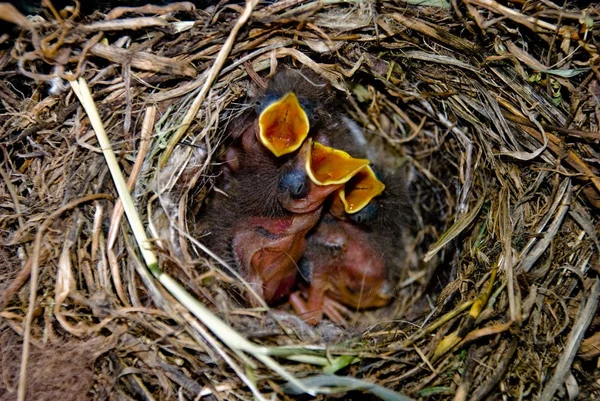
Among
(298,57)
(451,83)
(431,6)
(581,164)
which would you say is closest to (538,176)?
(581,164)

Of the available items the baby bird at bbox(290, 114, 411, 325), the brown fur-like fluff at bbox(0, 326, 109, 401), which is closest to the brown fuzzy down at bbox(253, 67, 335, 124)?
the baby bird at bbox(290, 114, 411, 325)

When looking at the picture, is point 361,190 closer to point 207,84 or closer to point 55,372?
point 207,84

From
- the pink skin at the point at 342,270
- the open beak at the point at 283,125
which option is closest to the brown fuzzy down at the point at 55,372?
the open beak at the point at 283,125

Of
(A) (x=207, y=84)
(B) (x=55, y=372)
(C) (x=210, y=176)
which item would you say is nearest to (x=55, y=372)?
(B) (x=55, y=372)

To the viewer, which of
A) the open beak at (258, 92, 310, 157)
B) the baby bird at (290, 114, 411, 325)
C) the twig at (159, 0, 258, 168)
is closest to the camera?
the twig at (159, 0, 258, 168)

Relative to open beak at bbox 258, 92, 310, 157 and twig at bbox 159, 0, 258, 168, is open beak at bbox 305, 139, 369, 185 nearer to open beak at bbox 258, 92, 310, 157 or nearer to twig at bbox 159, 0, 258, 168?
open beak at bbox 258, 92, 310, 157
